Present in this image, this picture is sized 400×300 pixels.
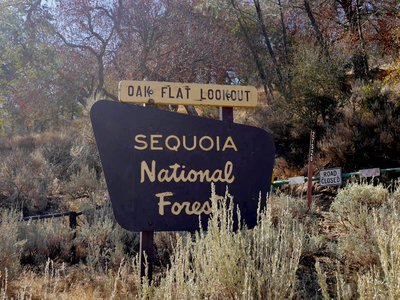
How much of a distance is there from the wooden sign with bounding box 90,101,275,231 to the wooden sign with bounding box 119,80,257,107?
0.14 m

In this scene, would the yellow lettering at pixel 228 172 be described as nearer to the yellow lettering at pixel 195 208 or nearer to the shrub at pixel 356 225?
the yellow lettering at pixel 195 208

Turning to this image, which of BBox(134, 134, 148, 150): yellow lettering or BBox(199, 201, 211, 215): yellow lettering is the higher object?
BBox(134, 134, 148, 150): yellow lettering

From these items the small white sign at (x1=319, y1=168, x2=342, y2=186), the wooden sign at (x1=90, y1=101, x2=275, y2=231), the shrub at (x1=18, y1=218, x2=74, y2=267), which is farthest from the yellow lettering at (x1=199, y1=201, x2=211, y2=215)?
the small white sign at (x1=319, y1=168, x2=342, y2=186)

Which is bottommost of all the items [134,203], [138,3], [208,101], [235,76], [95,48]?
[134,203]

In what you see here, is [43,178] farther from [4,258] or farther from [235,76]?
[235,76]

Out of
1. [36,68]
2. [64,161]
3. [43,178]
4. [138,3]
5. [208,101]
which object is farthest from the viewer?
[36,68]

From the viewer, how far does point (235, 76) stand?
54.5ft

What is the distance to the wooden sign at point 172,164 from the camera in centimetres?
315

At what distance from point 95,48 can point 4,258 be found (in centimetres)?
1382

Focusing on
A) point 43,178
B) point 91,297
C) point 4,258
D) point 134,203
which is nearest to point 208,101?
point 134,203

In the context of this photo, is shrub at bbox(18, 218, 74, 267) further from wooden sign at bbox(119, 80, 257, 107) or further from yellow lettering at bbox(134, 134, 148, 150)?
wooden sign at bbox(119, 80, 257, 107)

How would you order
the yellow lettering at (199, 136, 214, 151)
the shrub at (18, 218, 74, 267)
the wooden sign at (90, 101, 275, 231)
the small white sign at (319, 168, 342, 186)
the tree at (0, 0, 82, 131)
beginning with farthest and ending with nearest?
the tree at (0, 0, 82, 131), the small white sign at (319, 168, 342, 186), the shrub at (18, 218, 74, 267), the yellow lettering at (199, 136, 214, 151), the wooden sign at (90, 101, 275, 231)

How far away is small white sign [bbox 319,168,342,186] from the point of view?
693 cm

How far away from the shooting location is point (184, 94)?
3.47 meters
